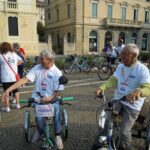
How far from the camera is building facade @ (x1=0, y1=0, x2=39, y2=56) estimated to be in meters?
30.6

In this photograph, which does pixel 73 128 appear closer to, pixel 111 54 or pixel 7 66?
pixel 7 66

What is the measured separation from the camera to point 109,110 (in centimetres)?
318

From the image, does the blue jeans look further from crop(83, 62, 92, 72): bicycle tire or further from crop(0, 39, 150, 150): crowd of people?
crop(83, 62, 92, 72): bicycle tire

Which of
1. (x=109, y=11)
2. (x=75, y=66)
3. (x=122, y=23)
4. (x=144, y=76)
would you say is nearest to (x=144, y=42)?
(x=122, y=23)

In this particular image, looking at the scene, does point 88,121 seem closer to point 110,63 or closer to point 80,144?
point 80,144

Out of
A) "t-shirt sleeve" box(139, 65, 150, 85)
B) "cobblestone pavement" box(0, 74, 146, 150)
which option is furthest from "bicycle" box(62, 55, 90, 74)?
"t-shirt sleeve" box(139, 65, 150, 85)

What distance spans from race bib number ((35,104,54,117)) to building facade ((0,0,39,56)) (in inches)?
1116

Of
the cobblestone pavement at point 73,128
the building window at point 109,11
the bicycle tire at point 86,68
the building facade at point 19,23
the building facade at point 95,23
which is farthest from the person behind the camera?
the building window at point 109,11

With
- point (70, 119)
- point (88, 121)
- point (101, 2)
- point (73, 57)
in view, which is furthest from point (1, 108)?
point (101, 2)

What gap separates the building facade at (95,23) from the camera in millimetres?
39406

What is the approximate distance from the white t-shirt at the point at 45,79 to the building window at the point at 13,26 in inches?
1127

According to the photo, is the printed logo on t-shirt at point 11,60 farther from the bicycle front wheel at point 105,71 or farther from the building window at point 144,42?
the building window at point 144,42

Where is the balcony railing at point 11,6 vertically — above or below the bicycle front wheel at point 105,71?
above

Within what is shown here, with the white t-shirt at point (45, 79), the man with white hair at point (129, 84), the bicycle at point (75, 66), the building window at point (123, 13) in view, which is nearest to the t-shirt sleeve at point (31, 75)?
the white t-shirt at point (45, 79)
